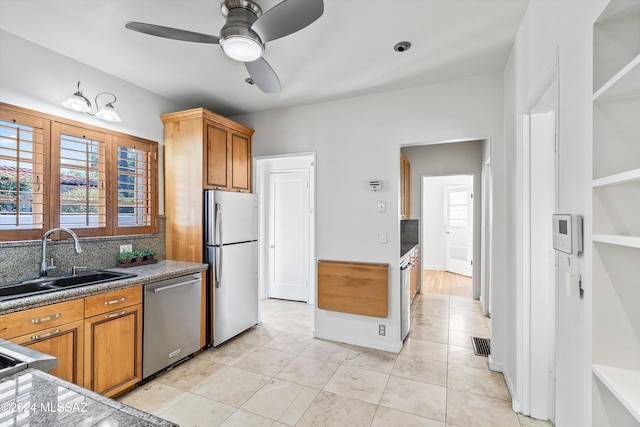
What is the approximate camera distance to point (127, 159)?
2.99 meters

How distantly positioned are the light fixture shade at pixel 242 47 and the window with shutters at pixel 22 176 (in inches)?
68.4

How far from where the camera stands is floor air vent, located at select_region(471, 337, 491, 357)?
306cm

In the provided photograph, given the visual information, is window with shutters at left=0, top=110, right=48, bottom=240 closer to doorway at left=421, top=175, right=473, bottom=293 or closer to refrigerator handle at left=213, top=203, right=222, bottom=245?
refrigerator handle at left=213, top=203, right=222, bottom=245

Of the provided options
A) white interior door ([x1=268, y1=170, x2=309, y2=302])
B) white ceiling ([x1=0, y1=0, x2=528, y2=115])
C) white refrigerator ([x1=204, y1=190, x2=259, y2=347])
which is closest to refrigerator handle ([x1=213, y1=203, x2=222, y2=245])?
white refrigerator ([x1=204, y1=190, x2=259, y2=347])

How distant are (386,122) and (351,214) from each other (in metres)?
1.04

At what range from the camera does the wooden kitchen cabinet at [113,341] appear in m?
2.12

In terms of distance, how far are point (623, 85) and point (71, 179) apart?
11.2 ft

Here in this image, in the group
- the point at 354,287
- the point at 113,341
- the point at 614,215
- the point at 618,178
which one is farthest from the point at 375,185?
the point at 113,341

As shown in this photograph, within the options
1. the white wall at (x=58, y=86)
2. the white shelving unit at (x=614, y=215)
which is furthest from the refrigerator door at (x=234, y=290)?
the white shelving unit at (x=614, y=215)

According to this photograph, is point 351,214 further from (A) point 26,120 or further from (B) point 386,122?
(A) point 26,120

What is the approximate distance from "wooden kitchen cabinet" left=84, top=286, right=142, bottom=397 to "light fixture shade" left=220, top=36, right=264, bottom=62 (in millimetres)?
1905

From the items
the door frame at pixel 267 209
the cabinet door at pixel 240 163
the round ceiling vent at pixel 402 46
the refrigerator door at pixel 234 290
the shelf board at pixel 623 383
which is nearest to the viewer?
the shelf board at pixel 623 383

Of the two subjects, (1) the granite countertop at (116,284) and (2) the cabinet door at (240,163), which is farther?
(2) the cabinet door at (240,163)

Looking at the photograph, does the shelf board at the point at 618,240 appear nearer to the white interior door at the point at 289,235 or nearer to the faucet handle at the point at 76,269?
the faucet handle at the point at 76,269
